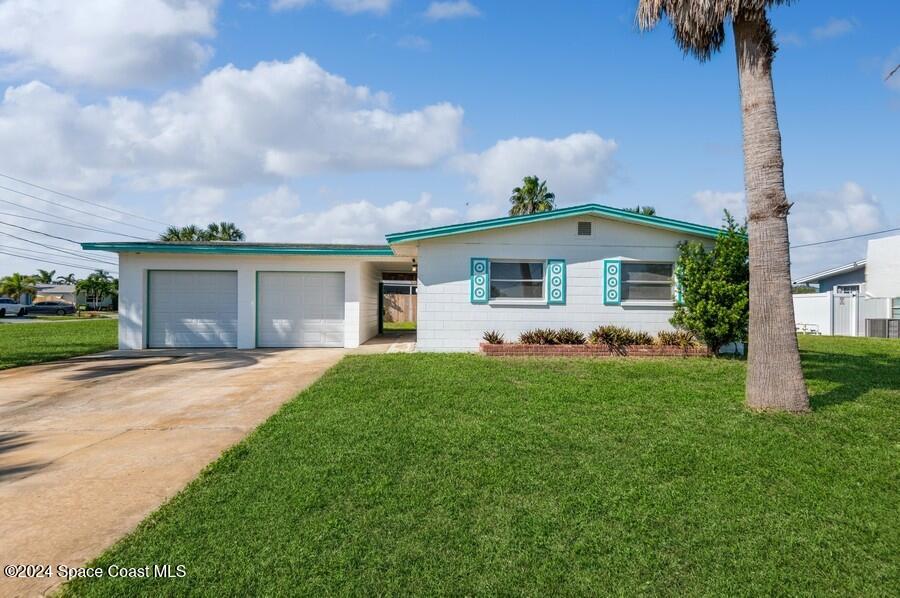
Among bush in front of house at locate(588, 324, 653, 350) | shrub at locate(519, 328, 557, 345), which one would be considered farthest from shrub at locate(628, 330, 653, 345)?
shrub at locate(519, 328, 557, 345)

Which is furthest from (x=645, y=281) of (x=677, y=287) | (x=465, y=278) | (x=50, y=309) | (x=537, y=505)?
(x=50, y=309)

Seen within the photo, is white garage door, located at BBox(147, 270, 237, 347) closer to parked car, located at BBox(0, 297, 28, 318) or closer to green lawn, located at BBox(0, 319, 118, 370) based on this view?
green lawn, located at BBox(0, 319, 118, 370)

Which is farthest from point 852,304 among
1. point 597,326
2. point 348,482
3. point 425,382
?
point 348,482

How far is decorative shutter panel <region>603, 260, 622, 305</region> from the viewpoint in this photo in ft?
41.8

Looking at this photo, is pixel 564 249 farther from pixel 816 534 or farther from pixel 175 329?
pixel 175 329

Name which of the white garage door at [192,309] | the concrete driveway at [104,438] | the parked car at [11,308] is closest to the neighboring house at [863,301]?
the concrete driveway at [104,438]

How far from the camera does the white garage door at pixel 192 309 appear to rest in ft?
46.5

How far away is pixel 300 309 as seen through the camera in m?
14.6

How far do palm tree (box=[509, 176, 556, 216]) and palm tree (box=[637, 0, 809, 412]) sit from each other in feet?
90.7

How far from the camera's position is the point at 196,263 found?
14.1 meters

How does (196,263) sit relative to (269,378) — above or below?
above

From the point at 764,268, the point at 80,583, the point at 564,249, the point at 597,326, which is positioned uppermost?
the point at 564,249

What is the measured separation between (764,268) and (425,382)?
5.09 metres

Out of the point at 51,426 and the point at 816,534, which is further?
the point at 51,426
